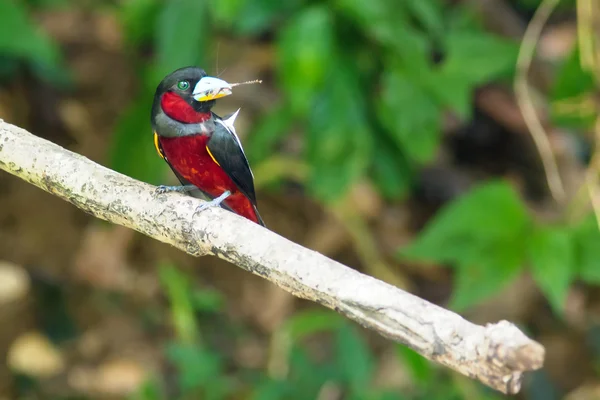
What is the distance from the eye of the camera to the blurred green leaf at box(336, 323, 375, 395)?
269 centimetres

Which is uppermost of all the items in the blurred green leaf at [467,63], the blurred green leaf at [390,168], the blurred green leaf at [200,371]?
the blurred green leaf at [467,63]

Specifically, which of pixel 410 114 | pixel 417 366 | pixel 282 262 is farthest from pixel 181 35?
pixel 282 262

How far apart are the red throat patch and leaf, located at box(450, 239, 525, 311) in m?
1.11

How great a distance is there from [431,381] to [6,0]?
6.01 ft

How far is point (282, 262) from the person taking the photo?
107 cm

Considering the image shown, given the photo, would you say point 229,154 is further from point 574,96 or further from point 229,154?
point 574,96

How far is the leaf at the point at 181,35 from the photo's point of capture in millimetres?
2572

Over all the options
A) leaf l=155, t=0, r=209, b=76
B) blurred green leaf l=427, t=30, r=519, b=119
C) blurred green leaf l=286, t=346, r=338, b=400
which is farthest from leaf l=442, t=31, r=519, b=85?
blurred green leaf l=286, t=346, r=338, b=400

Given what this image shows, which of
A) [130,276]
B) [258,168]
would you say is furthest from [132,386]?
[258,168]

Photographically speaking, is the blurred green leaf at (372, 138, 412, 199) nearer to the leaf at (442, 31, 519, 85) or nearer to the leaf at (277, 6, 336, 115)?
the leaf at (442, 31, 519, 85)

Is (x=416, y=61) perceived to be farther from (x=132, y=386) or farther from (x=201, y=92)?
(x=132, y=386)

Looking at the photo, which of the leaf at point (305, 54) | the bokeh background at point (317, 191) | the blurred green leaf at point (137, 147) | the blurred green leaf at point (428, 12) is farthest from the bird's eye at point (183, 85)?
the blurred green leaf at point (137, 147)

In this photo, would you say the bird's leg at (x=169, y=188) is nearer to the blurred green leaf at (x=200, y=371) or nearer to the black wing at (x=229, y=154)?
the black wing at (x=229, y=154)

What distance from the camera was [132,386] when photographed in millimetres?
3594
